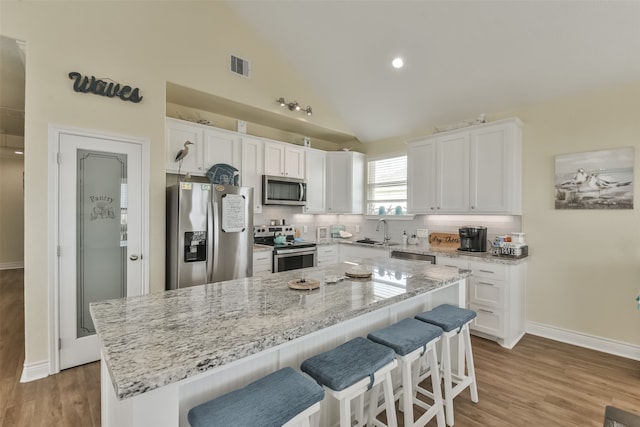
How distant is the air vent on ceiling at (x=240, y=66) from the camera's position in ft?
12.6

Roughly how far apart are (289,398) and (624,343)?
384 cm

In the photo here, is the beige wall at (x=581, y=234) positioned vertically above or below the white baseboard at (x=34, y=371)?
A: above

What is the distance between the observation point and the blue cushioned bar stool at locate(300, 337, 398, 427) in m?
1.37

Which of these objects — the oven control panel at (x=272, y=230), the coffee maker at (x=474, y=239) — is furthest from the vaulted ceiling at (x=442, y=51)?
the oven control panel at (x=272, y=230)

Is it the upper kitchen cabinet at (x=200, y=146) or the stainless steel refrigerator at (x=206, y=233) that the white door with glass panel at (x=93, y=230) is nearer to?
the stainless steel refrigerator at (x=206, y=233)

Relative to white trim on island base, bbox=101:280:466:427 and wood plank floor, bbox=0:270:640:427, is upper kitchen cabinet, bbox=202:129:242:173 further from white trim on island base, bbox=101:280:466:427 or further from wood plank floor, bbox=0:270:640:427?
white trim on island base, bbox=101:280:466:427

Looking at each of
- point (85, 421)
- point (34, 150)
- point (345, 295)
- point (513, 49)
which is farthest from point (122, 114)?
point (513, 49)

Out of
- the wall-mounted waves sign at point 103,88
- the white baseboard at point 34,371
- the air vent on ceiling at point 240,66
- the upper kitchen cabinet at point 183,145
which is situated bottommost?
the white baseboard at point 34,371

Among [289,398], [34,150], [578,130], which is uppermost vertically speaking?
[578,130]

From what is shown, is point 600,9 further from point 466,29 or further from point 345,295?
point 345,295

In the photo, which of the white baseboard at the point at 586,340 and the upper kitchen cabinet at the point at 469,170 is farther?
the upper kitchen cabinet at the point at 469,170

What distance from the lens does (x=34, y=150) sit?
259 cm

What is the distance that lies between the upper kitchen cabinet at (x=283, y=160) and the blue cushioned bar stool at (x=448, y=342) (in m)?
3.08

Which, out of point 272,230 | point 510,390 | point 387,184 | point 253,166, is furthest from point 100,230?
point 387,184
